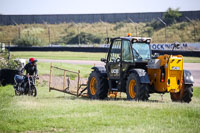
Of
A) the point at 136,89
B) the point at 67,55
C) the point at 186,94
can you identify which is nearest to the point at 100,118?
the point at 136,89

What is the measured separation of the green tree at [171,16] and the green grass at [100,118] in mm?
62839

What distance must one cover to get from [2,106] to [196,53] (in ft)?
106

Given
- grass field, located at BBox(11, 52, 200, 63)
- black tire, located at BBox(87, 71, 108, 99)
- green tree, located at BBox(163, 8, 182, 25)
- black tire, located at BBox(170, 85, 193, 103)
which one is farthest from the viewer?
green tree, located at BBox(163, 8, 182, 25)

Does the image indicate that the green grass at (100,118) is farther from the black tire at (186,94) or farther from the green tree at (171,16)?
the green tree at (171,16)

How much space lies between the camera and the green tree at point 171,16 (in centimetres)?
7425

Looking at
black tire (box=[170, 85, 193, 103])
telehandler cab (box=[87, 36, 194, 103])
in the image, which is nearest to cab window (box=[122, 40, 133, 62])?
telehandler cab (box=[87, 36, 194, 103])

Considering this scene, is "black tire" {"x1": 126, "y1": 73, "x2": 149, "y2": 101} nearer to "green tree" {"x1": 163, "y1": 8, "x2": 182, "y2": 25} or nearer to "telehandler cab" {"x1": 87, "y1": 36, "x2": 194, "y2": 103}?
"telehandler cab" {"x1": 87, "y1": 36, "x2": 194, "y2": 103}

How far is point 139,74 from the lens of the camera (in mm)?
14094

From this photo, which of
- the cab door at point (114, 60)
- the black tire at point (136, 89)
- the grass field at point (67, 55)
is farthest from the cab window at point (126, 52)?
the grass field at point (67, 55)

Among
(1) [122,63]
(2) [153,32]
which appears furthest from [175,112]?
(2) [153,32]

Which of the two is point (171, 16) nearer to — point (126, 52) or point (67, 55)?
point (67, 55)

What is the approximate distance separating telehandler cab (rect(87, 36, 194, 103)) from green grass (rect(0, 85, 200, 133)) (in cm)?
151

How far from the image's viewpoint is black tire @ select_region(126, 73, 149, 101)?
14.0 metres

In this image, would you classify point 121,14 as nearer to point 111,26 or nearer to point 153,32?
point 111,26
